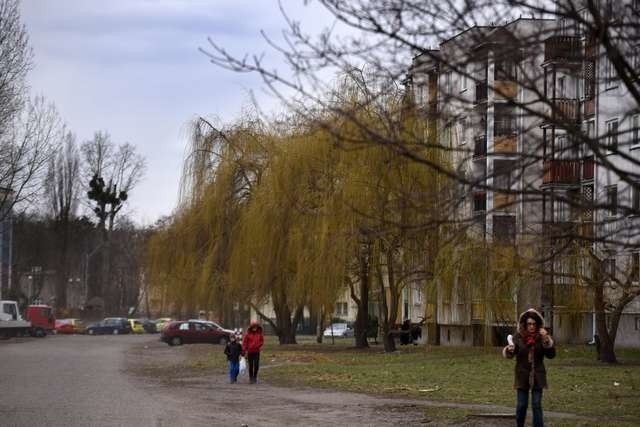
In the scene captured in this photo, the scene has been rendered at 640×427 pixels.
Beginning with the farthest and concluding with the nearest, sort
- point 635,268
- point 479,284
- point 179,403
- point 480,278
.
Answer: point 479,284 → point 480,278 → point 635,268 → point 179,403

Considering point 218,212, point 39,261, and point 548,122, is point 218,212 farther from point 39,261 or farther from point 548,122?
point 39,261

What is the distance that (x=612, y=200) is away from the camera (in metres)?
11.1

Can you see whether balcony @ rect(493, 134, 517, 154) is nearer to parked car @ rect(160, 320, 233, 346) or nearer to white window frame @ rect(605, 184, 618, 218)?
Result: white window frame @ rect(605, 184, 618, 218)

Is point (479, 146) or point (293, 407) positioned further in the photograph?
point (293, 407)

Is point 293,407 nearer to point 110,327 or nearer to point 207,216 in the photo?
point 207,216

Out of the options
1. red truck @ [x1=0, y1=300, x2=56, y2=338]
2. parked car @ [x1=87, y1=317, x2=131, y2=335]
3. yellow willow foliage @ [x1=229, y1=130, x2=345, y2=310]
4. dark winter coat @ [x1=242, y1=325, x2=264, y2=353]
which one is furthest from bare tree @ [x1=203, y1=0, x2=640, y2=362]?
parked car @ [x1=87, y1=317, x2=131, y2=335]

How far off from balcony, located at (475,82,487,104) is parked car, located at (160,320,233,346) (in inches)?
2409

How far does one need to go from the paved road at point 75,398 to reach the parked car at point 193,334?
27810mm

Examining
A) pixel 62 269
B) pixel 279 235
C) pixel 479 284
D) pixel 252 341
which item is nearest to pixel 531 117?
pixel 252 341

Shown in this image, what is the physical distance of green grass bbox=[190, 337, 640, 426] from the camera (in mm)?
23984

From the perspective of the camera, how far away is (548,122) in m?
10.2

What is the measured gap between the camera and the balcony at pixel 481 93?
10529mm

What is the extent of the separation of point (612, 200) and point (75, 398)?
55.9ft

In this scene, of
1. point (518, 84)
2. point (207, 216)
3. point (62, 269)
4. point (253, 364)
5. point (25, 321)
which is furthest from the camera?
point (62, 269)
